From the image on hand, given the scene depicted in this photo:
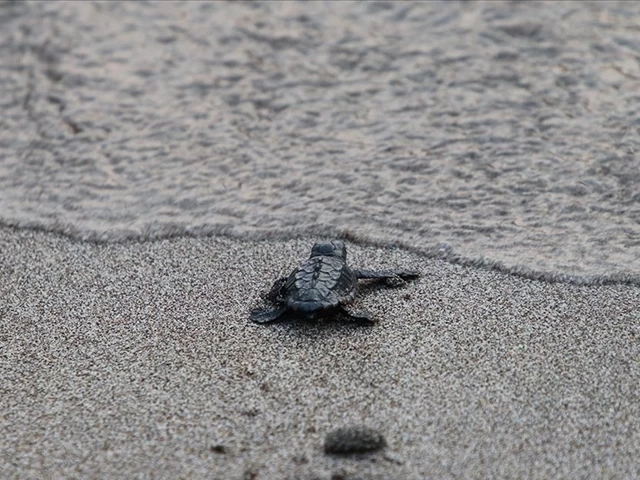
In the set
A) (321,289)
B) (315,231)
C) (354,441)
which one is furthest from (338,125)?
(354,441)

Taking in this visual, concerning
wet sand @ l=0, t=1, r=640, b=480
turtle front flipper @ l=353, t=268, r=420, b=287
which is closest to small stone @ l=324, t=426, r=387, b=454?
wet sand @ l=0, t=1, r=640, b=480

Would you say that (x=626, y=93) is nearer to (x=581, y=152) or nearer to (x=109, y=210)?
(x=581, y=152)

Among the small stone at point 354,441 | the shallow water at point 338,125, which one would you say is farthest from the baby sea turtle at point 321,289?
the small stone at point 354,441

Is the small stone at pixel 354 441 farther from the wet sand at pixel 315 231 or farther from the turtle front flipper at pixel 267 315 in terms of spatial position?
the turtle front flipper at pixel 267 315

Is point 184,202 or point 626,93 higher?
point 626,93

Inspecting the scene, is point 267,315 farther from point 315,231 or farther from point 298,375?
point 315,231

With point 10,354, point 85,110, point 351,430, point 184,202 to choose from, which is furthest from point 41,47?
point 351,430

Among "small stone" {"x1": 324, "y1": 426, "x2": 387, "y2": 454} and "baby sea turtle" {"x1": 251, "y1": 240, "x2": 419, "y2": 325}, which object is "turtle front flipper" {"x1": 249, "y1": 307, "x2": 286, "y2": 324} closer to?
"baby sea turtle" {"x1": 251, "y1": 240, "x2": 419, "y2": 325}
